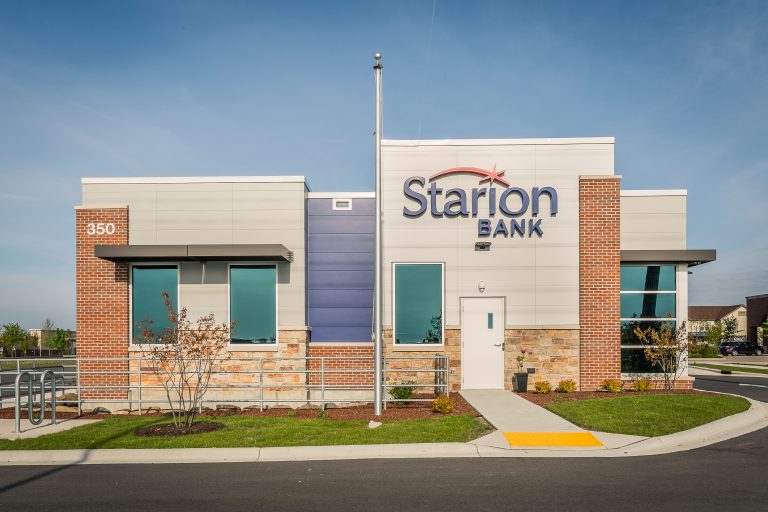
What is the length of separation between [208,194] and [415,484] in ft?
38.6

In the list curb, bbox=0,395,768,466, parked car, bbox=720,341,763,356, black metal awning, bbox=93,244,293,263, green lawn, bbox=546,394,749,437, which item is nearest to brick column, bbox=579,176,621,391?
green lawn, bbox=546,394,749,437

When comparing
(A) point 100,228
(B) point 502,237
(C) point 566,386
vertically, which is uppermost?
(A) point 100,228

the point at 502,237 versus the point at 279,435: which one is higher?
the point at 502,237

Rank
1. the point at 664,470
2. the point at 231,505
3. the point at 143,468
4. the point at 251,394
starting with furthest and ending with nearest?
the point at 251,394 → the point at 143,468 → the point at 664,470 → the point at 231,505

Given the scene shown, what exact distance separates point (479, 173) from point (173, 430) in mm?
10577

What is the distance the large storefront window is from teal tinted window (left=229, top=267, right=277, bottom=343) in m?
10.1

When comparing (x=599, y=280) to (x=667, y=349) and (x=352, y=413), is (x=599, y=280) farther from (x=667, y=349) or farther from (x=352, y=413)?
(x=352, y=413)

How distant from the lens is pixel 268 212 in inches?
702

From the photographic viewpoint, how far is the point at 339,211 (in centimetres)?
1838

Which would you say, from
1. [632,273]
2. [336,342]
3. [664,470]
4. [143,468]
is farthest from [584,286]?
[143,468]

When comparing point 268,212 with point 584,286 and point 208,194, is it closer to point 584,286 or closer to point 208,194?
point 208,194

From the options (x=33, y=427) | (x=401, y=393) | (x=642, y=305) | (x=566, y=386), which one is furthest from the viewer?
(x=642, y=305)

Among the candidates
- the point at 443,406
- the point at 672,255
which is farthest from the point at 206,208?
the point at 672,255

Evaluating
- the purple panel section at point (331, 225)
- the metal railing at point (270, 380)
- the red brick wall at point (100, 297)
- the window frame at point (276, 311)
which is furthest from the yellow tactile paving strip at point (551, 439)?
the red brick wall at point (100, 297)
